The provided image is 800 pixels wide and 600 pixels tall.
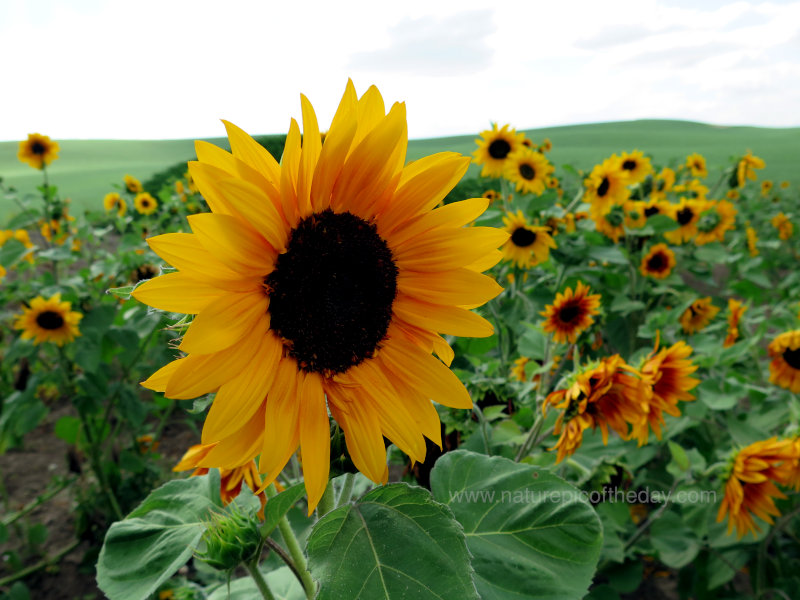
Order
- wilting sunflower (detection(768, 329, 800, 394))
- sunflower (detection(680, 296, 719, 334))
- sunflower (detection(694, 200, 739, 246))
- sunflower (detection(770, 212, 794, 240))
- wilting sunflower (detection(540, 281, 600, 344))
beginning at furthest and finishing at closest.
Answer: sunflower (detection(770, 212, 794, 240)) < sunflower (detection(694, 200, 739, 246)) < sunflower (detection(680, 296, 719, 334)) < wilting sunflower (detection(768, 329, 800, 394)) < wilting sunflower (detection(540, 281, 600, 344))

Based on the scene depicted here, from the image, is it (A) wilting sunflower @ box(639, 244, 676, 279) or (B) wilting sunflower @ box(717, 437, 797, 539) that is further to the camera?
(A) wilting sunflower @ box(639, 244, 676, 279)

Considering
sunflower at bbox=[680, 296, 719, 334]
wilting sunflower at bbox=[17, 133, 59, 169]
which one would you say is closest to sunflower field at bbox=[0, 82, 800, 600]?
sunflower at bbox=[680, 296, 719, 334]

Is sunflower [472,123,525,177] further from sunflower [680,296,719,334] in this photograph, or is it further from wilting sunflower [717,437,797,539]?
wilting sunflower [717,437,797,539]

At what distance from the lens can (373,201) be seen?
73 cm

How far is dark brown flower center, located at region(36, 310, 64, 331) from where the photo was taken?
97.3 inches

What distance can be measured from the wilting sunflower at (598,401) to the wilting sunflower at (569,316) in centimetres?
56

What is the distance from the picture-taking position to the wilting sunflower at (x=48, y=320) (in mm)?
2469

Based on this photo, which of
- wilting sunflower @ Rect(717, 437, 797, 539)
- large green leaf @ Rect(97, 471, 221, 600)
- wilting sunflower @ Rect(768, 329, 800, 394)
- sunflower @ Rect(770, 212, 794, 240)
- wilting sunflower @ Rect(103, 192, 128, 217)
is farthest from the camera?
sunflower @ Rect(770, 212, 794, 240)

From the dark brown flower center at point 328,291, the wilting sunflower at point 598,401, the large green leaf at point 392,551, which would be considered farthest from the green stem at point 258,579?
the wilting sunflower at point 598,401

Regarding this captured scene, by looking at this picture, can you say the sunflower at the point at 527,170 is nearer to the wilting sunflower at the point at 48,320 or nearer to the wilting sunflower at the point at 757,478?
the wilting sunflower at the point at 757,478

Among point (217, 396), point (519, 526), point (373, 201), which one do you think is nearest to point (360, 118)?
point (373, 201)

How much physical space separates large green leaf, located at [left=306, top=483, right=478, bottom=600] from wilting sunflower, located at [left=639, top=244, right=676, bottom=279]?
8.75ft

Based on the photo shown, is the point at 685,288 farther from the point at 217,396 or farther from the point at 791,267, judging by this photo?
the point at 217,396

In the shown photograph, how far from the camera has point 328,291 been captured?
2.28ft
